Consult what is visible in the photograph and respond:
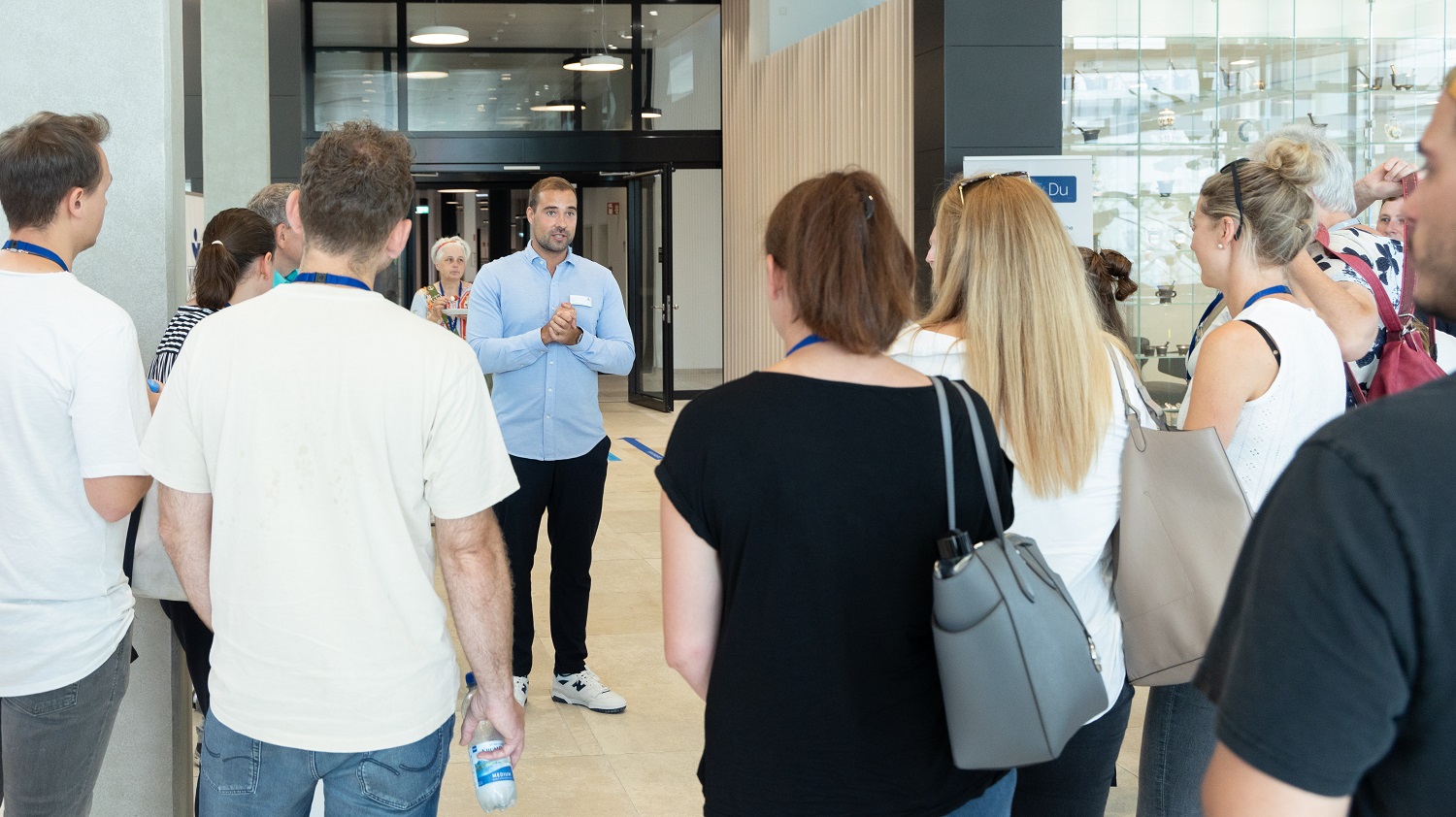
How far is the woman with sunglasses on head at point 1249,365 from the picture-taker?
2.17m

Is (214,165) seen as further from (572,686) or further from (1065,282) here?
(1065,282)

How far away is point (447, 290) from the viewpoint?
7.23 m

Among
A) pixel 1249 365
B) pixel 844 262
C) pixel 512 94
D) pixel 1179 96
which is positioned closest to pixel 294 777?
pixel 844 262

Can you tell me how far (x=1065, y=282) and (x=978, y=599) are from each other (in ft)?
2.31

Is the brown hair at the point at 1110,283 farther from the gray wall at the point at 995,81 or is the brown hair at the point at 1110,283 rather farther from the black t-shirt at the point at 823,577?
the gray wall at the point at 995,81

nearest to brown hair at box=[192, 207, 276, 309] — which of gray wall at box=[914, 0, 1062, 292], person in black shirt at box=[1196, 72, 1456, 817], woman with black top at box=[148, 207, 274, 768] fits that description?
woman with black top at box=[148, 207, 274, 768]

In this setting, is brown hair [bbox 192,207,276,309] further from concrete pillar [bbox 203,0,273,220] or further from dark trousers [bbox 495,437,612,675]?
concrete pillar [bbox 203,0,273,220]

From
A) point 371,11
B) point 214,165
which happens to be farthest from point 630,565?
point 371,11

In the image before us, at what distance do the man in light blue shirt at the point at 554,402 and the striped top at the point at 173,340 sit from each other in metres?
1.44

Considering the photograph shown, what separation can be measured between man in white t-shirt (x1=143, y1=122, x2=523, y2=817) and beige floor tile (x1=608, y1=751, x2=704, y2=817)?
1694 mm

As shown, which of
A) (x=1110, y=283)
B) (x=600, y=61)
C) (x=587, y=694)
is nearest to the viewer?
(x=1110, y=283)

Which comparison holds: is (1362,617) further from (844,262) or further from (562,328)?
(562,328)

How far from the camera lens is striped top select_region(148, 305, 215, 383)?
2.58 m

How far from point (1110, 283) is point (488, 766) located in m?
1.99
